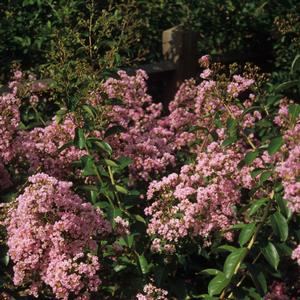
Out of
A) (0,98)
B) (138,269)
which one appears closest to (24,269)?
(138,269)

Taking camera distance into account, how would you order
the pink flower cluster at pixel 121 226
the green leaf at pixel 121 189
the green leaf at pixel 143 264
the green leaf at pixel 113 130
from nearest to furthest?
the pink flower cluster at pixel 121 226 < the green leaf at pixel 143 264 < the green leaf at pixel 121 189 < the green leaf at pixel 113 130

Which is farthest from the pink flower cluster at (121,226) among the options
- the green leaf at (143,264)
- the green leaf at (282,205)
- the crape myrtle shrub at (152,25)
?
the crape myrtle shrub at (152,25)

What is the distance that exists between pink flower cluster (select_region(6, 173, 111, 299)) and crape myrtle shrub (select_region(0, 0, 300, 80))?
2147mm

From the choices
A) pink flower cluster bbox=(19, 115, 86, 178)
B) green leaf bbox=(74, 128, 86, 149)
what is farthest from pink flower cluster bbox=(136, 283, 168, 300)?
pink flower cluster bbox=(19, 115, 86, 178)

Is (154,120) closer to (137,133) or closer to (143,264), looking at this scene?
(137,133)

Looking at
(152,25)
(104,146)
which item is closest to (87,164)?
(104,146)

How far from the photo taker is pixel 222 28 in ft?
21.6

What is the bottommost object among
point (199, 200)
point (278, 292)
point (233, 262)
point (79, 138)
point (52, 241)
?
point (278, 292)

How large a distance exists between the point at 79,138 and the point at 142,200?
2.11 feet

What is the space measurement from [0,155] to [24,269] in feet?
2.79

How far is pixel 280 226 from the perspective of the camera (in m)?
2.62

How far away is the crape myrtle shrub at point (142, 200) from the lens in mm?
2514

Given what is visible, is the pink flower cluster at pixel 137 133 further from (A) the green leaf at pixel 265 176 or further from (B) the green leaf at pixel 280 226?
(B) the green leaf at pixel 280 226

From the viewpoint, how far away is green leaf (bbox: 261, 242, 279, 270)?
2721mm
